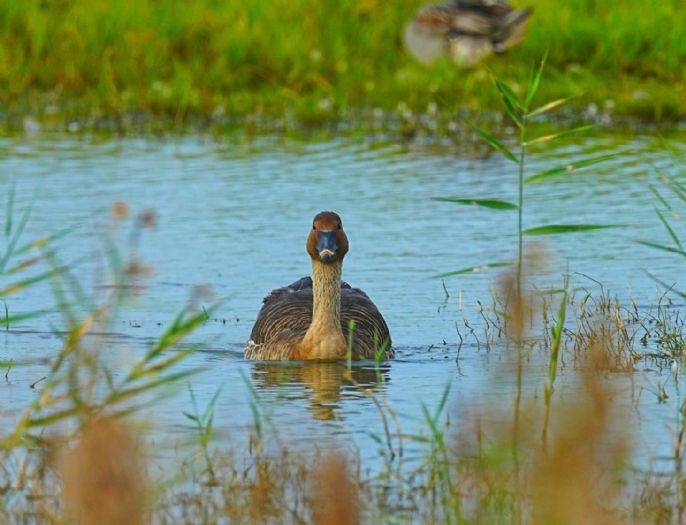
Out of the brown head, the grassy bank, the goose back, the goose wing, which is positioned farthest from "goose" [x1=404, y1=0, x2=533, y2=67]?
the brown head

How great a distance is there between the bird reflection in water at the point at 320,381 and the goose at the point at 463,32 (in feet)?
34.1

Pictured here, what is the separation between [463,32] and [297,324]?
402 inches

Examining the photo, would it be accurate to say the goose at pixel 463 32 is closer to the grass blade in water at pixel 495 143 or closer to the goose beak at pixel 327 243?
the goose beak at pixel 327 243

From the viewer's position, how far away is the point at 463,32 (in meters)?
19.1

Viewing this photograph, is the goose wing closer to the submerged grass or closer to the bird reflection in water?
the bird reflection in water

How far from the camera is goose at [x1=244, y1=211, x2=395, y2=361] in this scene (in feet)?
29.6

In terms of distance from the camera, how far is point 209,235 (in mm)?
11984

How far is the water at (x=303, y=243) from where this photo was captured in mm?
7559

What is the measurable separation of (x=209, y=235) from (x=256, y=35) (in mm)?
7350

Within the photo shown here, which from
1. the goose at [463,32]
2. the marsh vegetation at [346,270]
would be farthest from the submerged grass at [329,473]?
the goose at [463,32]

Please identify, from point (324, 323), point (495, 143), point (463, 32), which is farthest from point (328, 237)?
point (463, 32)

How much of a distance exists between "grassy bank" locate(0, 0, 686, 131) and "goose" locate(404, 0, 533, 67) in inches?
8.4

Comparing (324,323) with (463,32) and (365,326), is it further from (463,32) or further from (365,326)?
(463,32)

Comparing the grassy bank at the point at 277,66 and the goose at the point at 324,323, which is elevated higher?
the grassy bank at the point at 277,66
